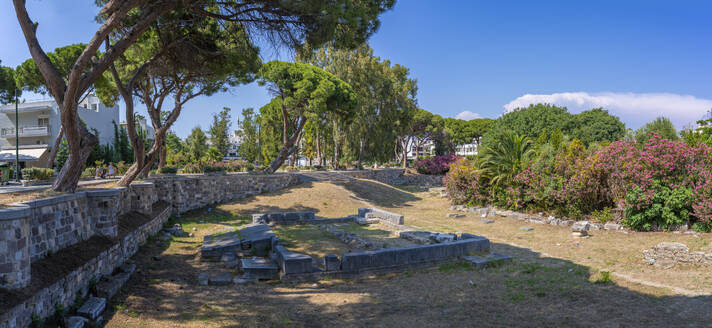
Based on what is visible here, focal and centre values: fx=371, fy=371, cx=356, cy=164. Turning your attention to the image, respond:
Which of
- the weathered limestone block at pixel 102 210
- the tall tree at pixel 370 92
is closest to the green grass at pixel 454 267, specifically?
the weathered limestone block at pixel 102 210

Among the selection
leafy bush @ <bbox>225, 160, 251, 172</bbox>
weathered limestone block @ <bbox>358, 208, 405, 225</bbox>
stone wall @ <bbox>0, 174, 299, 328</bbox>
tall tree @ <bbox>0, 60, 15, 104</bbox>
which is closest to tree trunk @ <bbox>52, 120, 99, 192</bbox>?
stone wall @ <bbox>0, 174, 299, 328</bbox>

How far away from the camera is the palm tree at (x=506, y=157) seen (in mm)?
15484

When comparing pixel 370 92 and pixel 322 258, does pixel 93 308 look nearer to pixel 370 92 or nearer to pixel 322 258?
pixel 322 258

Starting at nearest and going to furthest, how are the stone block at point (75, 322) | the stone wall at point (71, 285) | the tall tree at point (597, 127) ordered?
the stone wall at point (71, 285)
the stone block at point (75, 322)
the tall tree at point (597, 127)

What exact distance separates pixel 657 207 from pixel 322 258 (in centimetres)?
946

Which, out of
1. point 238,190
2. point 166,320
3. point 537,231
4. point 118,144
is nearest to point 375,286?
point 166,320

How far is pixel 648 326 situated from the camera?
181 inches

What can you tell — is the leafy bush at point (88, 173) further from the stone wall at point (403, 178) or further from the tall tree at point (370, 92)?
the stone wall at point (403, 178)

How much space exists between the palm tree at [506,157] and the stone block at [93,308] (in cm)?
1433

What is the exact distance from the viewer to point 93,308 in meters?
5.24

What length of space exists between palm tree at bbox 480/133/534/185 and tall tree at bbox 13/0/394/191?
8643 mm

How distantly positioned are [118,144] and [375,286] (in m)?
39.2

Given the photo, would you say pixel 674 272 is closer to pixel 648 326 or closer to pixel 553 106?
pixel 648 326

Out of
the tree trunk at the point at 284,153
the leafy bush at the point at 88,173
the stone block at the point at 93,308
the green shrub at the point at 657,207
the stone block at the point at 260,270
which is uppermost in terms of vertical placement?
the tree trunk at the point at 284,153
